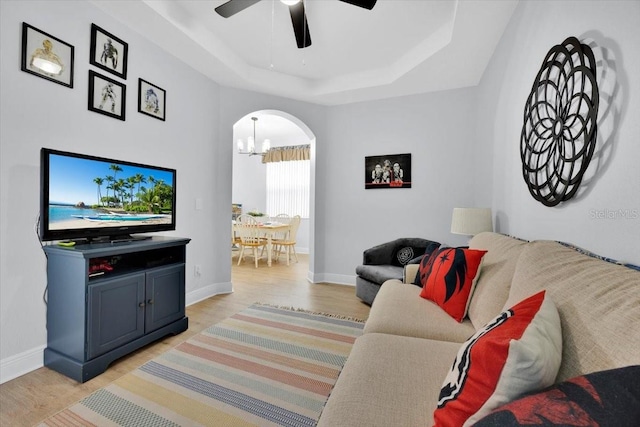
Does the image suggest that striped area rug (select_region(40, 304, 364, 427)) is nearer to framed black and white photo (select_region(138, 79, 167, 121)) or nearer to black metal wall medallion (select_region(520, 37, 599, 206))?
black metal wall medallion (select_region(520, 37, 599, 206))

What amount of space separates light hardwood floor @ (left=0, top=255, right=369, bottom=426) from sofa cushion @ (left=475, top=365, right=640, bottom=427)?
213 cm

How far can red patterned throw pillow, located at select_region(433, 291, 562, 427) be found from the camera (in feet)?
1.80

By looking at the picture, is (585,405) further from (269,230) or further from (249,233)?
(249,233)

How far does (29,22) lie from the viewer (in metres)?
1.75

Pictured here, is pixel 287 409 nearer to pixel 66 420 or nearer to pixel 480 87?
pixel 66 420

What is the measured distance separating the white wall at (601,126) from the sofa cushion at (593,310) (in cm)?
26

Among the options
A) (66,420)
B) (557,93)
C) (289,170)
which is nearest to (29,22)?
(66,420)

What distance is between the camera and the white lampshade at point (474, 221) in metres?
2.42

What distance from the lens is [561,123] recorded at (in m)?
1.36

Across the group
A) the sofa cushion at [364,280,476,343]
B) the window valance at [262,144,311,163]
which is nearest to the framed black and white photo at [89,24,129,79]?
the sofa cushion at [364,280,476,343]

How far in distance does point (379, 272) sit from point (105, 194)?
2.52 m

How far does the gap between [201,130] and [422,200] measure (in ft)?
9.49

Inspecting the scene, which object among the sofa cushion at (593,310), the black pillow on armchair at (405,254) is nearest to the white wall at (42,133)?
the black pillow on armchair at (405,254)

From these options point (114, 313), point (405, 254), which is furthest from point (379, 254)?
point (114, 313)
